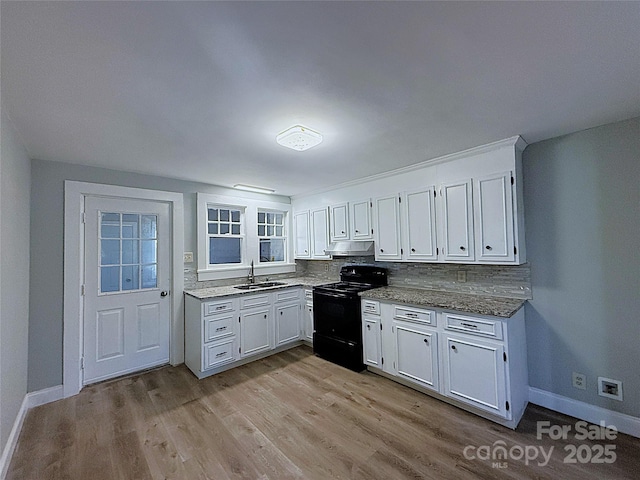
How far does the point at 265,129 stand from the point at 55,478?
2.70 m

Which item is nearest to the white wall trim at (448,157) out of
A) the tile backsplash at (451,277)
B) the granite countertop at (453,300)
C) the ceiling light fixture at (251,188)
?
the ceiling light fixture at (251,188)

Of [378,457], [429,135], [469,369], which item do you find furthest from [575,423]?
[429,135]

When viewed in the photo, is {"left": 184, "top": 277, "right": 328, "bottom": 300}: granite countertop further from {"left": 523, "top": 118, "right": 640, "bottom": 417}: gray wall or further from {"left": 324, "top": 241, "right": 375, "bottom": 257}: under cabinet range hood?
{"left": 523, "top": 118, "right": 640, "bottom": 417}: gray wall

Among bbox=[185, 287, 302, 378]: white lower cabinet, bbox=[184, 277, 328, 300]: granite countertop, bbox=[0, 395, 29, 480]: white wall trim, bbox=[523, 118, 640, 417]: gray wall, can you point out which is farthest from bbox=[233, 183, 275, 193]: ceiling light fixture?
bbox=[523, 118, 640, 417]: gray wall

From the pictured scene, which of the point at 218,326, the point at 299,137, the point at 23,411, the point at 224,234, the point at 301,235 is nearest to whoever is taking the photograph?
the point at 299,137

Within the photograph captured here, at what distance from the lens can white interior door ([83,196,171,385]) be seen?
2980 mm

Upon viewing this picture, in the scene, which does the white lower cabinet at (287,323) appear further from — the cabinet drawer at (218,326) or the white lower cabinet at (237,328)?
the cabinet drawer at (218,326)

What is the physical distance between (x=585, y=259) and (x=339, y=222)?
8.52 ft

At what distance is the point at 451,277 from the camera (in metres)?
3.11

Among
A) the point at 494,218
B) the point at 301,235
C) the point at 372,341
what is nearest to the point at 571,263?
the point at 494,218

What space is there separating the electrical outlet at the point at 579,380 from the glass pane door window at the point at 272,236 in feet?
12.5

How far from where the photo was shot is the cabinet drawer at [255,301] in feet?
11.4

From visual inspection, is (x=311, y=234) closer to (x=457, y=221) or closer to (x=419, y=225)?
(x=419, y=225)

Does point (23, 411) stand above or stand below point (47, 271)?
below
